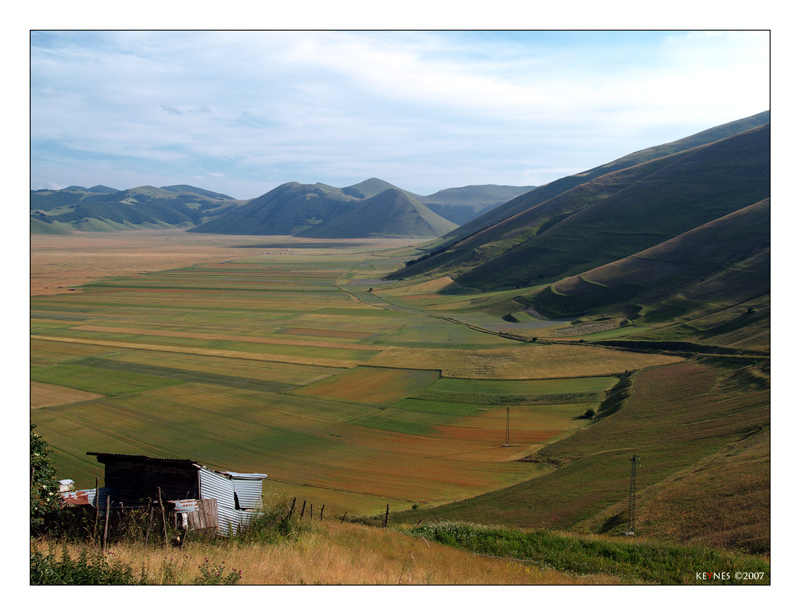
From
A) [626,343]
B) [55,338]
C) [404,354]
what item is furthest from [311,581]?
[55,338]

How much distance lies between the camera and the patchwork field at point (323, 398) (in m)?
40.5

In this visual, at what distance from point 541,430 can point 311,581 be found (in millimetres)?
38664

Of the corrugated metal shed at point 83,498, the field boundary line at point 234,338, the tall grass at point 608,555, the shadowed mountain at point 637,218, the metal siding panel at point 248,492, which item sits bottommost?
the tall grass at point 608,555

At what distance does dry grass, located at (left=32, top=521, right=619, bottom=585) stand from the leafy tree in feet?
4.06

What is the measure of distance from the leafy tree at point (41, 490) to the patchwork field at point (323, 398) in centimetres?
1635

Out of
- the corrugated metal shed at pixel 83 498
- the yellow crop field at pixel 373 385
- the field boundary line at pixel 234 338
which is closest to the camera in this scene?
the corrugated metal shed at pixel 83 498

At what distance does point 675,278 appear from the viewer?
377 ft

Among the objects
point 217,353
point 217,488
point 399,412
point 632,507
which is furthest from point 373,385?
point 217,488

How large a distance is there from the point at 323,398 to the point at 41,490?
134 feet

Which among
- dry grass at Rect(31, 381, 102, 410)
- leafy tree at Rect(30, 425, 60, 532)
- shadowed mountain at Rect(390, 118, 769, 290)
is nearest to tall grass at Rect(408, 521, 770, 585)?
leafy tree at Rect(30, 425, 60, 532)

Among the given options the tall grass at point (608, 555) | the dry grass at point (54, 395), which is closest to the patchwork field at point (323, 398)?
the dry grass at point (54, 395)

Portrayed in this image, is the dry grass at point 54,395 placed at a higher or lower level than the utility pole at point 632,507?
higher

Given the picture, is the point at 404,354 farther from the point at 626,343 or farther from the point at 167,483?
the point at 167,483

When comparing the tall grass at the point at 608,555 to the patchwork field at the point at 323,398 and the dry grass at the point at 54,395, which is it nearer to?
the patchwork field at the point at 323,398
